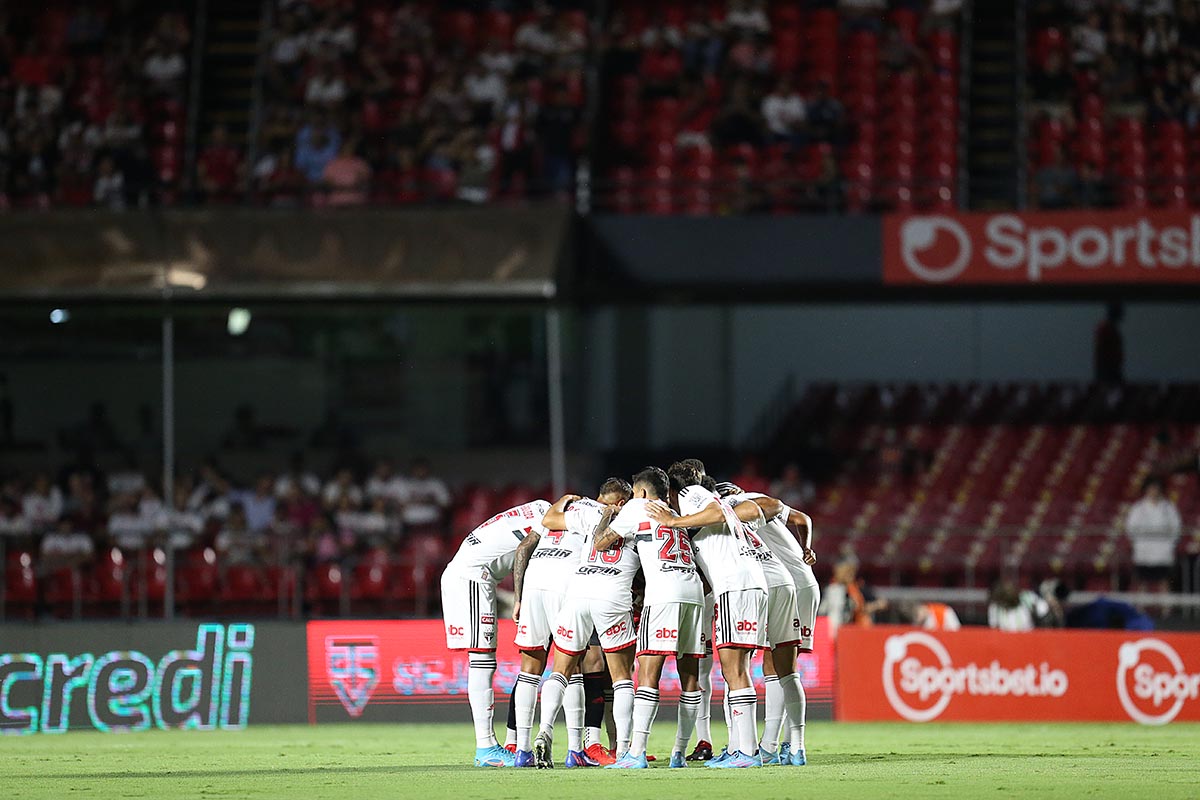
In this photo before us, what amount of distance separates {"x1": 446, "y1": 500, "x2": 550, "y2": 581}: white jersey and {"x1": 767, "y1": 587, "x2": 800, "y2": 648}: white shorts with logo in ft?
5.30

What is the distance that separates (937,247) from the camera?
853 inches

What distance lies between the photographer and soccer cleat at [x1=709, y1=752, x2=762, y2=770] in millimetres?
11211

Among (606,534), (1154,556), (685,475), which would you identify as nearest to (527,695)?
(606,534)

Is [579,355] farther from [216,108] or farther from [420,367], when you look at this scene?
[216,108]

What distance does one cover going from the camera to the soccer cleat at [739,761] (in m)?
11.2

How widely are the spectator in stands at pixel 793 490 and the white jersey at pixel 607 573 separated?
10829 millimetres

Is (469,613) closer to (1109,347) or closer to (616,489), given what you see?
(616,489)

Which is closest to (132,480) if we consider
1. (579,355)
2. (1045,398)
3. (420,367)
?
(420,367)

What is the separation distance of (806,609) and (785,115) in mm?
12159

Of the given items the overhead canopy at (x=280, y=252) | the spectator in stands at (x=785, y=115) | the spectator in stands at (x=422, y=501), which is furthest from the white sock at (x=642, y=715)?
the spectator in stands at (x=785, y=115)

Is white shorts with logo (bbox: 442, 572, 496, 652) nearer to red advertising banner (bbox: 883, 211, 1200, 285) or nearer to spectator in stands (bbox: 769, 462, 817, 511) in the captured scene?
spectator in stands (bbox: 769, 462, 817, 511)

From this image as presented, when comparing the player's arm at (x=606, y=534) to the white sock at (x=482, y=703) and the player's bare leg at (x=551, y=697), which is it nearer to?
the player's bare leg at (x=551, y=697)

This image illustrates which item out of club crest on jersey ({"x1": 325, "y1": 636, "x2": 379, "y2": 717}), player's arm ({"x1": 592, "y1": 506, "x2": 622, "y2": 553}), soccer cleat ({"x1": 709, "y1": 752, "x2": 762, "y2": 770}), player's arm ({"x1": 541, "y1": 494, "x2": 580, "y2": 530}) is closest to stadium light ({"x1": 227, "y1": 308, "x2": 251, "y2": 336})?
club crest on jersey ({"x1": 325, "y1": 636, "x2": 379, "y2": 717})

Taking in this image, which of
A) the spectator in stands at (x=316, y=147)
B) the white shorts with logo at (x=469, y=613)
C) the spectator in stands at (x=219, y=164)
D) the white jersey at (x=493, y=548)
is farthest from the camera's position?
the spectator in stands at (x=219, y=164)
